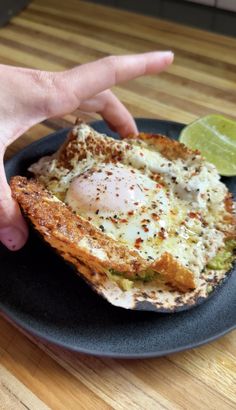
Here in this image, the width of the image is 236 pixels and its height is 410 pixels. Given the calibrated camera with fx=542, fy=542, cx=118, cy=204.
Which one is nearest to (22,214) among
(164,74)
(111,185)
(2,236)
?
(2,236)

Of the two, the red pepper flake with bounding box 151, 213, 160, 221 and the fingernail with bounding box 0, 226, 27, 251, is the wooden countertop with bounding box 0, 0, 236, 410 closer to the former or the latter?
the fingernail with bounding box 0, 226, 27, 251

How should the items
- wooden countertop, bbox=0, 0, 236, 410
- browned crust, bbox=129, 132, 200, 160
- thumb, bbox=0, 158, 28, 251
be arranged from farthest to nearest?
→ browned crust, bbox=129, 132, 200, 160 < thumb, bbox=0, 158, 28, 251 < wooden countertop, bbox=0, 0, 236, 410

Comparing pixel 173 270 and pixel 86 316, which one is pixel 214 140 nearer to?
pixel 173 270

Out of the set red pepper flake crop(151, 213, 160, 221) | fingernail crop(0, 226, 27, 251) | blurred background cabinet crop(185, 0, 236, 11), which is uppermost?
blurred background cabinet crop(185, 0, 236, 11)

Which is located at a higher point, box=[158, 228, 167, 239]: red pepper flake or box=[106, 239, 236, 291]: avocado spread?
box=[158, 228, 167, 239]: red pepper flake

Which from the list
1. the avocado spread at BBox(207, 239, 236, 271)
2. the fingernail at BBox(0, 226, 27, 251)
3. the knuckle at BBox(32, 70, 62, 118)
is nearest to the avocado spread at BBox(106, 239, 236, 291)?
the avocado spread at BBox(207, 239, 236, 271)

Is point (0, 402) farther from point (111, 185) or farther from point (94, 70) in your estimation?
point (94, 70)

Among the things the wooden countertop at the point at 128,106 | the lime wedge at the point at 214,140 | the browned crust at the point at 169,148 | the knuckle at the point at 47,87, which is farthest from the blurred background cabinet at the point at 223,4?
the knuckle at the point at 47,87
